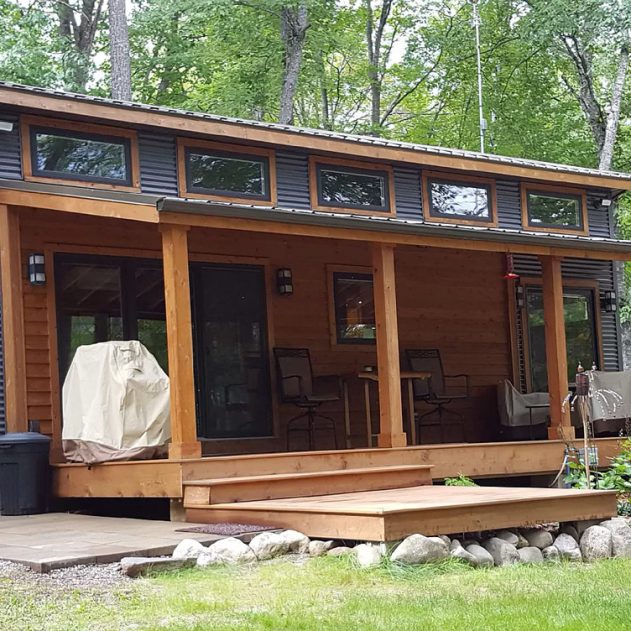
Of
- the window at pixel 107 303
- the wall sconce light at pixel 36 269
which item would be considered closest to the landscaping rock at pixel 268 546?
the window at pixel 107 303

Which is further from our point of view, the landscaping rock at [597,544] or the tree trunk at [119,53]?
the tree trunk at [119,53]

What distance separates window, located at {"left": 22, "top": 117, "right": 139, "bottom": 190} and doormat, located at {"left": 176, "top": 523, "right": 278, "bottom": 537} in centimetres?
359

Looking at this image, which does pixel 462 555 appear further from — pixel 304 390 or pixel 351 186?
pixel 351 186

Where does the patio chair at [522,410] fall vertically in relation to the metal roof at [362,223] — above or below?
below

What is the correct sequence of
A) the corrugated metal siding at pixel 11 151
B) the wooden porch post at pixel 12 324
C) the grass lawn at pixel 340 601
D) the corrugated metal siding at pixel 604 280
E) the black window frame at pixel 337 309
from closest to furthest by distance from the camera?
the grass lawn at pixel 340 601 → the wooden porch post at pixel 12 324 → the corrugated metal siding at pixel 11 151 → the black window frame at pixel 337 309 → the corrugated metal siding at pixel 604 280

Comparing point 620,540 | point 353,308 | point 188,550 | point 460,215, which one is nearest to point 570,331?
point 460,215

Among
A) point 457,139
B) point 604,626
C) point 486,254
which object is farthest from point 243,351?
point 457,139

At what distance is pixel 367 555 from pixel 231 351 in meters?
4.70

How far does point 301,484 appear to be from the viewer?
24.6 ft

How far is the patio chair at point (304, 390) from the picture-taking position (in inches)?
395

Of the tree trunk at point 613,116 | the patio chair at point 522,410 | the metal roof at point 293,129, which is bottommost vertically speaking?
the patio chair at point 522,410

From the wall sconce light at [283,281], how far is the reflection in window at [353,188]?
2.61 feet

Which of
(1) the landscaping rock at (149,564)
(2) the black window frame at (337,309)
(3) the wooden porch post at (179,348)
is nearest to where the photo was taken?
(1) the landscaping rock at (149,564)

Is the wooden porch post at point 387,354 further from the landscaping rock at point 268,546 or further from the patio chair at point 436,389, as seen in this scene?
the landscaping rock at point 268,546
